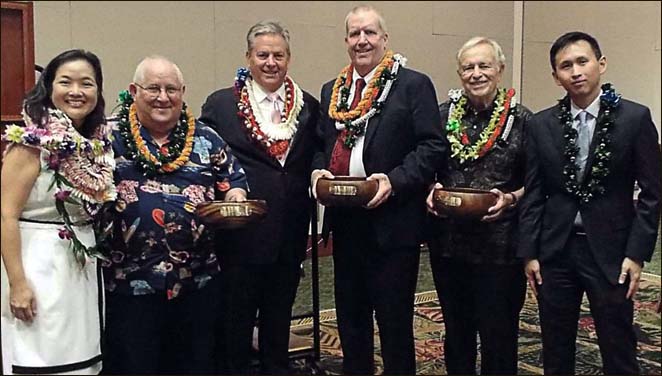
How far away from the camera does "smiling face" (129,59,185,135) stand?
6.79 ft

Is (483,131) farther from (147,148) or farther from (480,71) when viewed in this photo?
(147,148)

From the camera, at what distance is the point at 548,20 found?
142 inches

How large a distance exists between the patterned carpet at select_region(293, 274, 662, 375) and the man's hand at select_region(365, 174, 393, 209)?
2.27 feet

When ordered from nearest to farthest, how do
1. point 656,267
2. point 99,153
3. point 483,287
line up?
point 99,153
point 483,287
point 656,267

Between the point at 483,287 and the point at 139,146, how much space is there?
3.75 feet

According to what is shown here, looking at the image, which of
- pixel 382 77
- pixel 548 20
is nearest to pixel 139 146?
pixel 382 77

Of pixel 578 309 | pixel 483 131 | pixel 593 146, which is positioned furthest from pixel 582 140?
pixel 578 309

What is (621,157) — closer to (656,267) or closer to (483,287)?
(483,287)

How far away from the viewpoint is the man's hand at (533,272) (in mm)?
2184

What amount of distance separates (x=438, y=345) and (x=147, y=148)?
60.1 inches

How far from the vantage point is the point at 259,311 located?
249cm

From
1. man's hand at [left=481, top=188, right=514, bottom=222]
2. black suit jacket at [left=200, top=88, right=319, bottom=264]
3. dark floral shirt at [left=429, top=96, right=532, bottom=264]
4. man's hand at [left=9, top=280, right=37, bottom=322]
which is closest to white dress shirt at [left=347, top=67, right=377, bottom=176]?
black suit jacket at [left=200, top=88, right=319, bottom=264]

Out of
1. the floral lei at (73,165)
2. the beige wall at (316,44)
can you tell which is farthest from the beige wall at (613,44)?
the floral lei at (73,165)

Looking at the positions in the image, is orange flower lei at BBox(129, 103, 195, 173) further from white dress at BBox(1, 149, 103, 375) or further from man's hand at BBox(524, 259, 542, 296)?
man's hand at BBox(524, 259, 542, 296)
